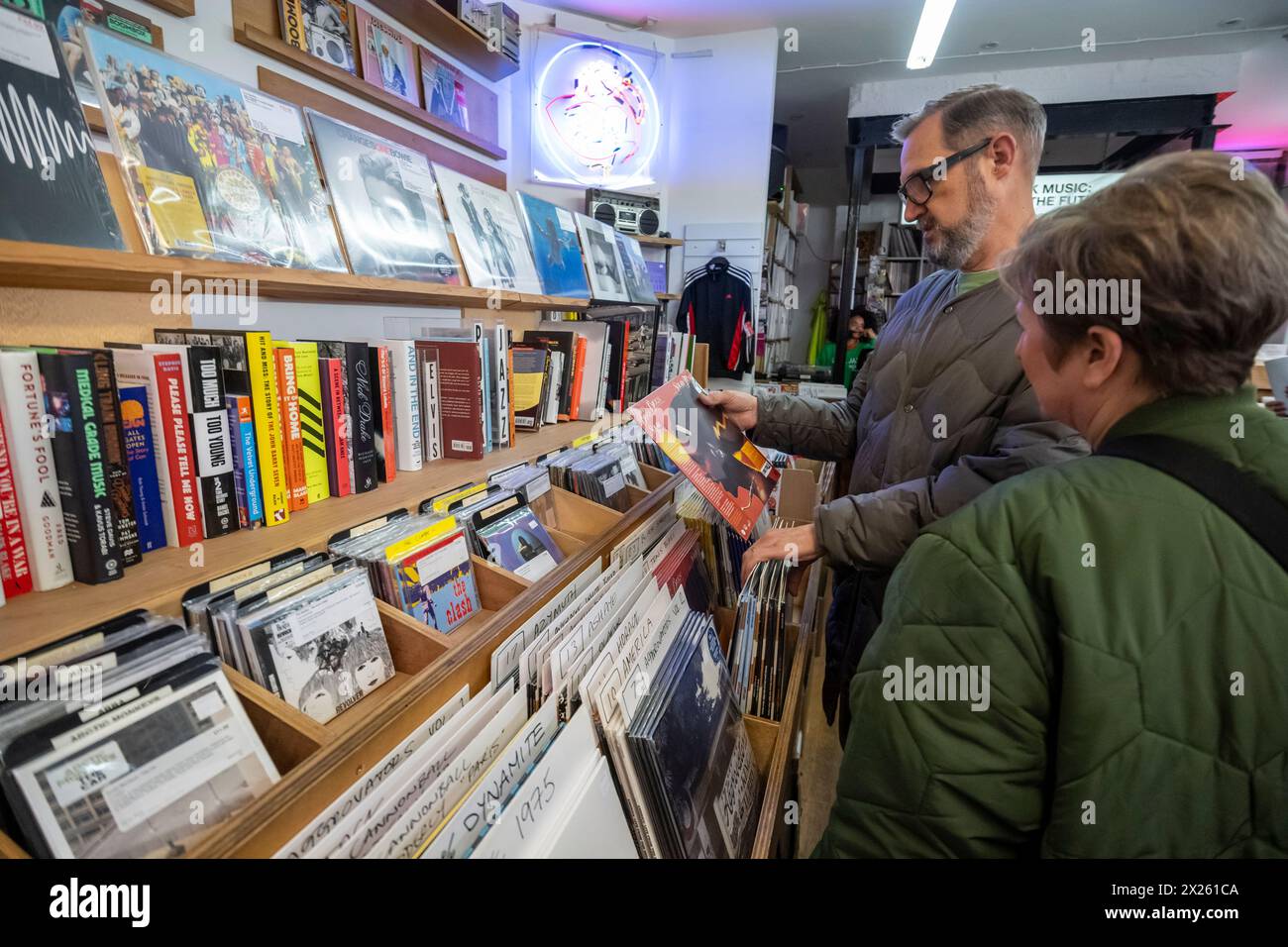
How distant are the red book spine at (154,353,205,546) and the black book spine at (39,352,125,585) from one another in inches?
3.6

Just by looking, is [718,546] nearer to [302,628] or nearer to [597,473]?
[597,473]

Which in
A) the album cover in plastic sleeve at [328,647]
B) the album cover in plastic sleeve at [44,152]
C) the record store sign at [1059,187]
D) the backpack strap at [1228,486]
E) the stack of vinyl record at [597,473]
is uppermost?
the record store sign at [1059,187]

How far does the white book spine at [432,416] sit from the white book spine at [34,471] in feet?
2.35

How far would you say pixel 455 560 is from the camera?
124 cm

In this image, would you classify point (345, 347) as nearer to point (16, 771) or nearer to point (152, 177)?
point (152, 177)

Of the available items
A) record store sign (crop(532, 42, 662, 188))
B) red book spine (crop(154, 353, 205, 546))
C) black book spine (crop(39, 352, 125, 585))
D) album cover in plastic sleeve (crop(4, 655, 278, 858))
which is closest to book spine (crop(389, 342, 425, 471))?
red book spine (crop(154, 353, 205, 546))

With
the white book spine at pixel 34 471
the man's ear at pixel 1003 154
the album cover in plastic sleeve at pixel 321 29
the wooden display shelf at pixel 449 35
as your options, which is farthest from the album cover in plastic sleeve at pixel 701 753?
the wooden display shelf at pixel 449 35

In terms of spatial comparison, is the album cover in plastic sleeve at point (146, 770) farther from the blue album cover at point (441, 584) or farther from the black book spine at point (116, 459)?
the blue album cover at point (441, 584)

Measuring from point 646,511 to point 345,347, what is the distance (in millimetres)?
921

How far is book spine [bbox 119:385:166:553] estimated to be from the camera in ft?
2.82

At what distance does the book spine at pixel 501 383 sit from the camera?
158 cm

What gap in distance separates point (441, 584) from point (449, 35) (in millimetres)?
2519

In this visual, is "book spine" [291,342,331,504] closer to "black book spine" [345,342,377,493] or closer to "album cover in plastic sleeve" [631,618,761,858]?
"black book spine" [345,342,377,493]

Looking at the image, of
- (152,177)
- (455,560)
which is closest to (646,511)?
(455,560)
